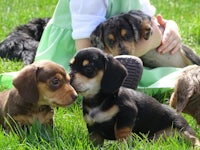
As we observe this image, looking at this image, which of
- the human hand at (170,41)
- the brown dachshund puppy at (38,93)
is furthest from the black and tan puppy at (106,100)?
the human hand at (170,41)

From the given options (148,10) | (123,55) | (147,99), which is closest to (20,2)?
(148,10)

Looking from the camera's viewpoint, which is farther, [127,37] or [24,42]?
[24,42]

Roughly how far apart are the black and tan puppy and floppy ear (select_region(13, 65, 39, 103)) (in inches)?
11.6

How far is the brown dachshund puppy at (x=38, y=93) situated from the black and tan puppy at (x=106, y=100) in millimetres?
101

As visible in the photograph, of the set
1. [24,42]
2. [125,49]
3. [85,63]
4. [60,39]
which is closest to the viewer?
[85,63]

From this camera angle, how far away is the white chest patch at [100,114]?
4.27 meters

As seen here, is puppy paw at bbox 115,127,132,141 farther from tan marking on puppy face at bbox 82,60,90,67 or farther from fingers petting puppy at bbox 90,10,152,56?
fingers petting puppy at bbox 90,10,152,56

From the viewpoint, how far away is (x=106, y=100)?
4.31 m

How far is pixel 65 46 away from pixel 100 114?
2.14m

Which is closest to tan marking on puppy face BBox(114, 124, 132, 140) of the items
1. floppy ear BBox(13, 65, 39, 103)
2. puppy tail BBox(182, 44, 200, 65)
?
floppy ear BBox(13, 65, 39, 103)

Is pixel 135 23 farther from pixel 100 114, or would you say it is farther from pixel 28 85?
pixel 28 85

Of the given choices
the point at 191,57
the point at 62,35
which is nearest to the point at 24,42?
the point at 62,35

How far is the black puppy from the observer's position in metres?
7.25

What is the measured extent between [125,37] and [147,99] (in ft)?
4.54
